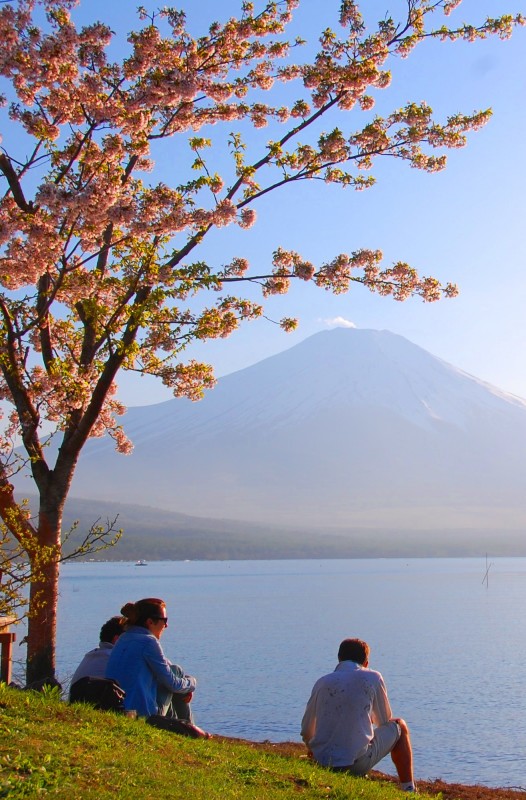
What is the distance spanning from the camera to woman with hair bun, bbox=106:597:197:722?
7.82 m

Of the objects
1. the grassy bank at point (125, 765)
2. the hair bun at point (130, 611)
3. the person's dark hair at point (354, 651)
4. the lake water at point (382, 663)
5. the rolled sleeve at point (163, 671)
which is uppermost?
the hair bun at point (130, 611)

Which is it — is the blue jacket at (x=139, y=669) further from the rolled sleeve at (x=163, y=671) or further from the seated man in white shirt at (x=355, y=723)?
the seated man in white shirt at (x=355, y=723)

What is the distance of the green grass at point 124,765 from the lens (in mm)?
5457

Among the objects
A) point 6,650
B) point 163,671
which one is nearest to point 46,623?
point 6,650

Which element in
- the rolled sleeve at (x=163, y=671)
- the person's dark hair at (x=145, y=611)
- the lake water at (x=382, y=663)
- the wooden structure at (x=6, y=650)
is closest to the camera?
the rolled sleeve at (x=163, y=671)

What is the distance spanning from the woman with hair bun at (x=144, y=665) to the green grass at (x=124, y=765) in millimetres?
480

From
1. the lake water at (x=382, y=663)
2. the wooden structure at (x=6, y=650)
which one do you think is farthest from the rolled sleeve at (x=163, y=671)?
the lake water at (x=382, y=663)

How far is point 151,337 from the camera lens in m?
11.3

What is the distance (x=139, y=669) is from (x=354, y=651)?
190 cm

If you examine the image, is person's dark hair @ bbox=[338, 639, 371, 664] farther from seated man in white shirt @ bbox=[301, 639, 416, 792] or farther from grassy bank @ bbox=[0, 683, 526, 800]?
grassy bank @ bbox=[0, 683, 526, 800]

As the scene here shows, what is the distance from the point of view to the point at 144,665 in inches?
310

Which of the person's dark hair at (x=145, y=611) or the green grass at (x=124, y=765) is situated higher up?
the person's dark hair at (x=145, y=611)

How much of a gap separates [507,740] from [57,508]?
14368 millimetres

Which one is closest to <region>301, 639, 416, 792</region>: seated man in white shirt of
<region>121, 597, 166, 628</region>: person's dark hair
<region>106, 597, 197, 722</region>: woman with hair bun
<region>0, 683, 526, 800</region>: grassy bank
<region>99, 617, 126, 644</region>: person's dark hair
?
<region>0, 683, 526, 800</region>: grassy bank
